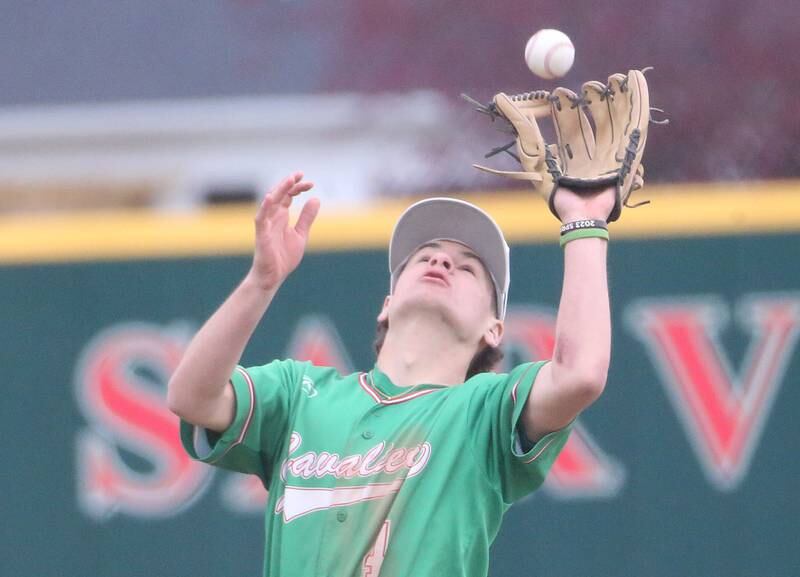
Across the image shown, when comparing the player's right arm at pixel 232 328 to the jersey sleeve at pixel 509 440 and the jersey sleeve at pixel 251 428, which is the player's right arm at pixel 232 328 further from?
the jersey sleeve at pixel 509 440

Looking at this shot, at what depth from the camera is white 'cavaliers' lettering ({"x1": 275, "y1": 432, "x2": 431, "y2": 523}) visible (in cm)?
277

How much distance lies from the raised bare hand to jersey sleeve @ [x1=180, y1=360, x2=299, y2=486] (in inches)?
8.5

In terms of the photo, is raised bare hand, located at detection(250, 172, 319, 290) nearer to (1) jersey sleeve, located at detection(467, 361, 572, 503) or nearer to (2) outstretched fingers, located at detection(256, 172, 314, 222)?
(2) outstretched fingers, located at detection(256, 172, 314, 222)

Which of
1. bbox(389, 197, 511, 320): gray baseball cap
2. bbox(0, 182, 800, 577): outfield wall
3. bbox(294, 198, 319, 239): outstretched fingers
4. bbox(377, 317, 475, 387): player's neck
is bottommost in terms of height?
bbox(377, 317, 475, 387): player's neck

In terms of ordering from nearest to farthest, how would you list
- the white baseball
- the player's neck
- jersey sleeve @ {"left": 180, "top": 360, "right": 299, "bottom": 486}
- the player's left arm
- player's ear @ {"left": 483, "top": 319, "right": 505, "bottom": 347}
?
the player's left arm → jersey sleeve @ {"left": 180, "top": 360, "right": 299, "bottom": 486} → the player's neck → player's ear @ {"left": 483, "top": 319, "right": 505, "bottom": 347} → the white baseball

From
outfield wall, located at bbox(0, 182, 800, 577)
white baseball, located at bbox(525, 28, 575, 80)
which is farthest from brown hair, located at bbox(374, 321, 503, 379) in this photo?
outfield wall, located at bbox(0, 182, 800, 577)

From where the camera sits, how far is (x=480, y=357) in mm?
3197

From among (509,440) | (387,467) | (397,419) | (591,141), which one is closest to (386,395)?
(397,419)

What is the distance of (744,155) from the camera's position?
674 centimetres

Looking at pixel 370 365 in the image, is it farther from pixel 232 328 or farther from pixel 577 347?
pixel 577 347

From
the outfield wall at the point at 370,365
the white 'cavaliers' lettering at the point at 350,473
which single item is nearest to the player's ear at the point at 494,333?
the white 'cavaliers' lettering at the point at 350,473

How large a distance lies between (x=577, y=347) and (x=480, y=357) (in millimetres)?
618

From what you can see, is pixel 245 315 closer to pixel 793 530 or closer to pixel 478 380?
pixel 478 380

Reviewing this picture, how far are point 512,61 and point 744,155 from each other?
1.11 m
